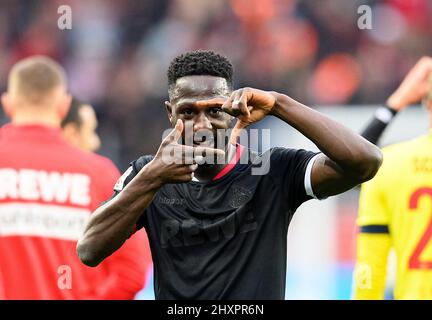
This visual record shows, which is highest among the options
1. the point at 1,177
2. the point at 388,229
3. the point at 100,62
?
the point at 100,62

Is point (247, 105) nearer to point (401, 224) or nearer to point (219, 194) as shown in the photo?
point (219, 194)

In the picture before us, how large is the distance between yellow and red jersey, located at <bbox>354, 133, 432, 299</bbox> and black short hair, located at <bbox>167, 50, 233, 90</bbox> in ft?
5.38

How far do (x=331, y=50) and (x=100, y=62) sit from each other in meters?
2.99

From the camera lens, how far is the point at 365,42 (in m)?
10.8

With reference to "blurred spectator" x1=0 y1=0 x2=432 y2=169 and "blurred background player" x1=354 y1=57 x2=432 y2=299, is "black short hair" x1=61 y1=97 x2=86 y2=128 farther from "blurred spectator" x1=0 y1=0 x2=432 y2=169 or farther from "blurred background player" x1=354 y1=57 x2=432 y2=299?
"blurred spectator" x1=0 y1=0 x2=432 y2=169

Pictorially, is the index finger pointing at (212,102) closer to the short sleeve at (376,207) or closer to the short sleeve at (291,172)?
the short sleeve at (291,172)

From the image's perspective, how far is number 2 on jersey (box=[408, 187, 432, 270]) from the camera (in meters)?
4.48

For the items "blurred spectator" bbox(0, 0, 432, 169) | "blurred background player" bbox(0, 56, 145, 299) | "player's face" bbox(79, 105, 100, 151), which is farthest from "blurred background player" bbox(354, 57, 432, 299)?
"blurred spectator" bbox(0, 0, 432, 169)

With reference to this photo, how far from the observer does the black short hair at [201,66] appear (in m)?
3.15

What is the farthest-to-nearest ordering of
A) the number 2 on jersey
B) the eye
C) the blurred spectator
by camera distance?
the blurred spectator < the number 2 on jersey < the eye

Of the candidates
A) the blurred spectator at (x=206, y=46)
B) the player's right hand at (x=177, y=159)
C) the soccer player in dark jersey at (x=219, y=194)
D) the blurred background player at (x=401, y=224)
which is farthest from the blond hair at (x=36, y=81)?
the blurred spectator at (x=206, y=46)
